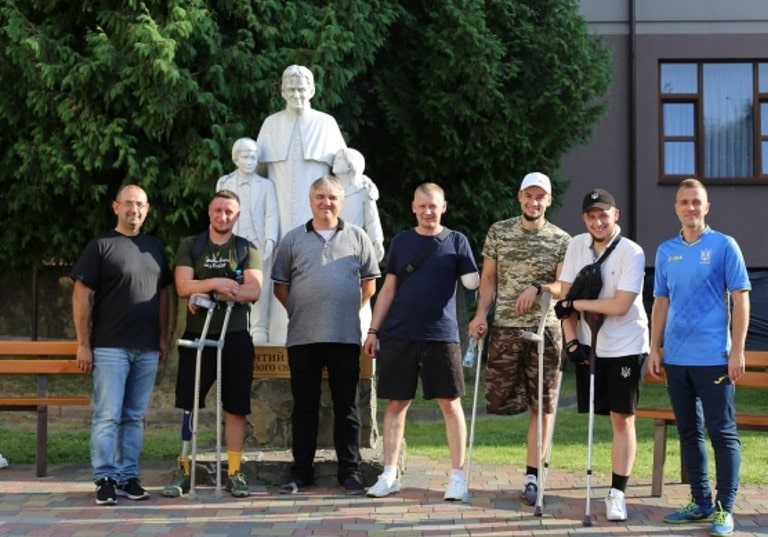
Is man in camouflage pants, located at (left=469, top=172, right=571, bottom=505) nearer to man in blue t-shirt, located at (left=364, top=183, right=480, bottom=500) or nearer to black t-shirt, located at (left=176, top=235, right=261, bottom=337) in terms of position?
man in blue t-shirt, located at (left=364, top=183, right=480, bottom=500)

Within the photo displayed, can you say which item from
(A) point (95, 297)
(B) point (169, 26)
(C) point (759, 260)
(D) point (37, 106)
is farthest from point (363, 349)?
(C) point (759, 260)

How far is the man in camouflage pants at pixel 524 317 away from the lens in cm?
719

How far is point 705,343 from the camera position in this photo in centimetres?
635

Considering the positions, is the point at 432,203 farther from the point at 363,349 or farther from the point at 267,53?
the point at 267,53

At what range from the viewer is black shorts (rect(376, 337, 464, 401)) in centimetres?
721

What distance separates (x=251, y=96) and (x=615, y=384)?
7275 mm

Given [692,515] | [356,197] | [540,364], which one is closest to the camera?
[692,515]

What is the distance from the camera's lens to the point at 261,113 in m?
13.0

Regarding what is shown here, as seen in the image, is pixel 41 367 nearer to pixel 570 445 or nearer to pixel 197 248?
pixel 197 248

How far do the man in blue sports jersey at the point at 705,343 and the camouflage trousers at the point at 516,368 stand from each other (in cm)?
85

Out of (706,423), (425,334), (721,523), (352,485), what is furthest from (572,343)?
(352,485)

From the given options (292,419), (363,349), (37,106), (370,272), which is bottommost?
(292,419)

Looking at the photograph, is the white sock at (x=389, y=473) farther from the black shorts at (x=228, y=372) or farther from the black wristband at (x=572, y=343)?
the black wristband at (x=572, y=343)

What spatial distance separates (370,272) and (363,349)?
0.51m
